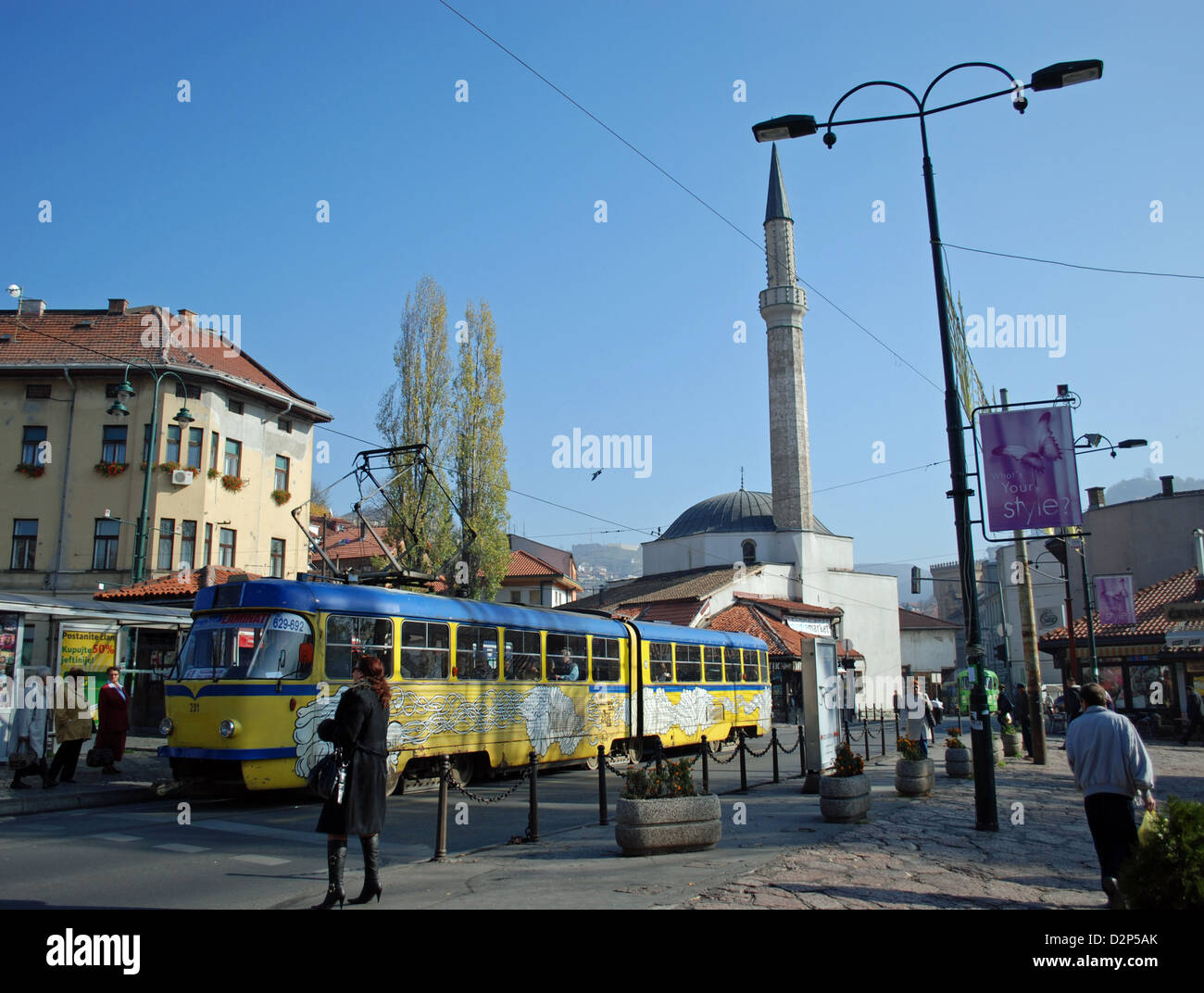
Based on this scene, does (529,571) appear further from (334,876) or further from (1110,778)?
(1110,778)

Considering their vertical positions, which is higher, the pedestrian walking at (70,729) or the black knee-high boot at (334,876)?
the pedestrian walking at (70,729)

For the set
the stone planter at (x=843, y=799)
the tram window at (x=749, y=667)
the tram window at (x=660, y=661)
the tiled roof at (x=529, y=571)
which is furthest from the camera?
the tiled roof at (x=529, y=571)

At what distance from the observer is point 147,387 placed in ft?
110

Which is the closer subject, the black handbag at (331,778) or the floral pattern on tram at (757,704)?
the black handbag at (331,778)

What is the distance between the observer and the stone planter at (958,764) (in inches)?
685

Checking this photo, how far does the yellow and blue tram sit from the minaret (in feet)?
125

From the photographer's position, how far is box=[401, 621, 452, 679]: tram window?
555 inches

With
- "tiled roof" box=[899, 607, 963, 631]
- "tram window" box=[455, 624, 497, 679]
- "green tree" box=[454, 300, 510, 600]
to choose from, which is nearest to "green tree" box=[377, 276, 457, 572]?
"green tree" box=[454, 300, 510, 600]

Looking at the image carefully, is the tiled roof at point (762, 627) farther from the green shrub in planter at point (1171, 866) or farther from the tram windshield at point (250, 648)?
the green shrub in planter at point (1171, 866)

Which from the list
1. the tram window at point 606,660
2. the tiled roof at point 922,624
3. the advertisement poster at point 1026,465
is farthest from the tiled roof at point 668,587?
the advertisement poster at point 1026,465

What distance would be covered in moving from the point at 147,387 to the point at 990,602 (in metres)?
81.1

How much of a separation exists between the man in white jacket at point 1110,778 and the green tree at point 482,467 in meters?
31.0

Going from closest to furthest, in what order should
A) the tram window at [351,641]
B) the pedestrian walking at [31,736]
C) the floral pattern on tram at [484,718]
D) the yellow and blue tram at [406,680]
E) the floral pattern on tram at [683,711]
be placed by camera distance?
the yellow and blue tram at [406,680], the floral pattern on tram at [484,718], the tram window at [351,641], the pedestrian walking at [31,736], the floral pattern on tram at [683,711]
